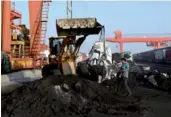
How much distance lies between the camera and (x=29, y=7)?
27.3 metres

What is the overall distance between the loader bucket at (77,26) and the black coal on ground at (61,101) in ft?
8.34

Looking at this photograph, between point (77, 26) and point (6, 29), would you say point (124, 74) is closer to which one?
point (77, 26)

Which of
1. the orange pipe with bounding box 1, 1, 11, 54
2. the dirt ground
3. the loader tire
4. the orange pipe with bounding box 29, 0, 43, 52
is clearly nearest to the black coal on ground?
the dirt ground

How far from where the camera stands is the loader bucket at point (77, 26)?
1380cm

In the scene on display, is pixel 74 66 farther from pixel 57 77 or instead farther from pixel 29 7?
pixel 29 7

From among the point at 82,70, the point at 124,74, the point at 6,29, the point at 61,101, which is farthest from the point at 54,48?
the point at 6,29

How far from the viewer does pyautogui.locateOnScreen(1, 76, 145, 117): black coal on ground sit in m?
9.86

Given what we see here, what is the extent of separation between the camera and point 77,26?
13.9 meters

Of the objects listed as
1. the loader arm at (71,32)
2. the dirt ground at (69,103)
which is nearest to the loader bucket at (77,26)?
the loader arm at (71,32)

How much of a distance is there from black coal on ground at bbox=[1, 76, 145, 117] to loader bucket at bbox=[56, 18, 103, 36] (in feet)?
8.34

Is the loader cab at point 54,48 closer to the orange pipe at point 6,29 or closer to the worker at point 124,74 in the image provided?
A: the worker at point 124,74

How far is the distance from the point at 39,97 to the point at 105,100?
7.39ft

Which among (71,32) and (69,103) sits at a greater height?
(71,32)

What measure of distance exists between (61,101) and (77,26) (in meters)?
4.28
